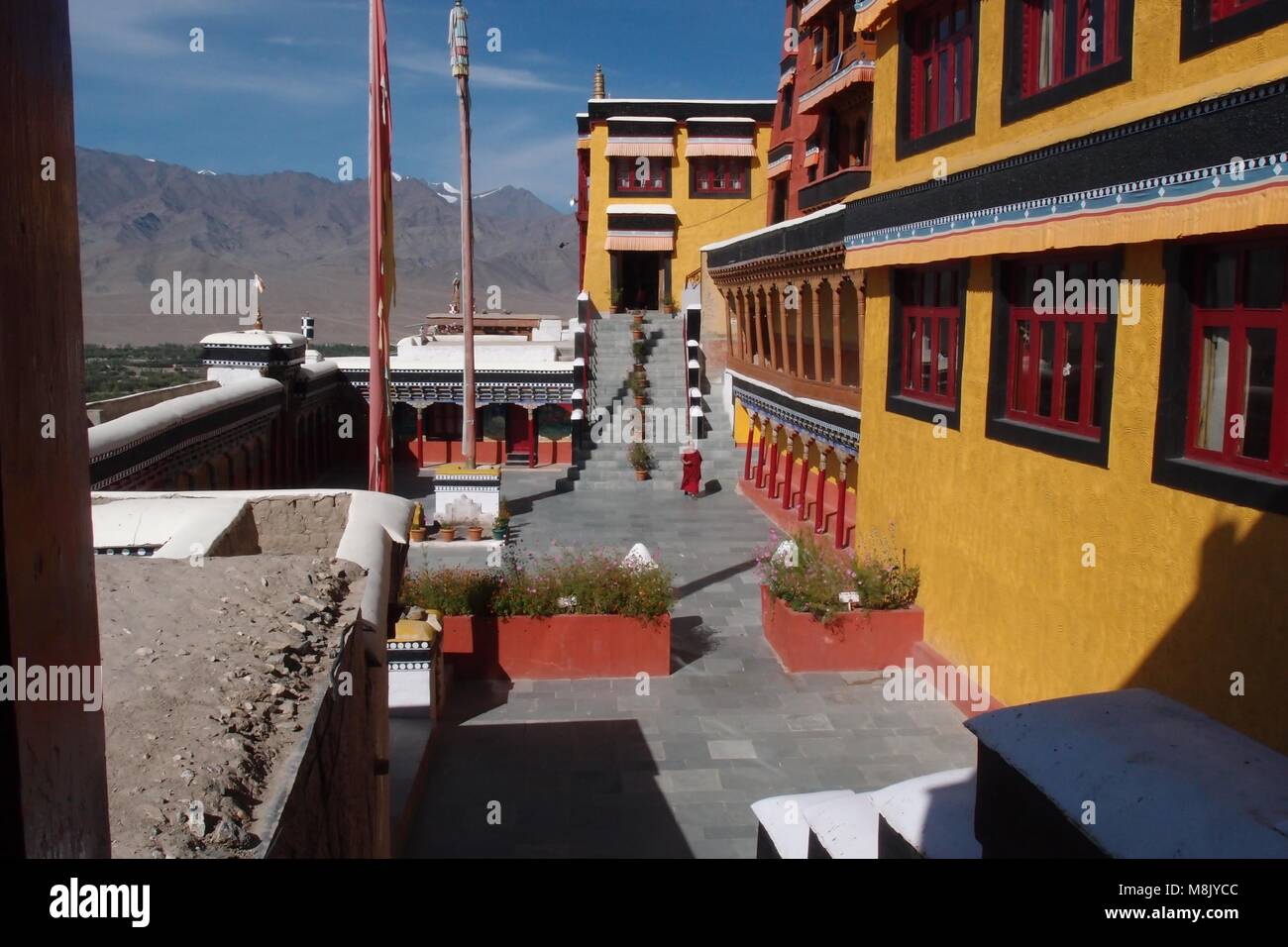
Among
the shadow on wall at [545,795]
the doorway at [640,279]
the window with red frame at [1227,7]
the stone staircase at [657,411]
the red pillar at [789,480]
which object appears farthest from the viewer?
the doorway at [640,279]

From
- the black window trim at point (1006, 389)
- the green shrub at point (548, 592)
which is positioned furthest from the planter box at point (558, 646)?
the black window trim at point (1006, 389)

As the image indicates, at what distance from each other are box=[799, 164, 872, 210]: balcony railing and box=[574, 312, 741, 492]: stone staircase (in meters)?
6.84

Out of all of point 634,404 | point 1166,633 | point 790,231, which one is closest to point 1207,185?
point 1166,633

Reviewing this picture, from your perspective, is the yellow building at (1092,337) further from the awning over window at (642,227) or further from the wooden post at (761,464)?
the awning over window at (642,227)

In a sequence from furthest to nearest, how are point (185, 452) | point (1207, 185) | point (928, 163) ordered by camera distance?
1. point (185, 452)
2. point (928, 163)
3. point (1207, 185)

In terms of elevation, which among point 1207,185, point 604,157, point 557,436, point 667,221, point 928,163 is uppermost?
point 604,157

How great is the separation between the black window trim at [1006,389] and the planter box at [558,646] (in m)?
4.41

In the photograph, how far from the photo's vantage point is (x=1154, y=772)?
4.20 meters

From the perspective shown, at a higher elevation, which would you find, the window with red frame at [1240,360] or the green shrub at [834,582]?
the window with red frame at [1240,360]

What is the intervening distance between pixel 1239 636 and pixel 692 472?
58.5ft

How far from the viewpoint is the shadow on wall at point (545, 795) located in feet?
27.2

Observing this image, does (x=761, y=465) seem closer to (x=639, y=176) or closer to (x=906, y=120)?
(x=906, y=120)

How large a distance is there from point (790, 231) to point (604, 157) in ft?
64.4
